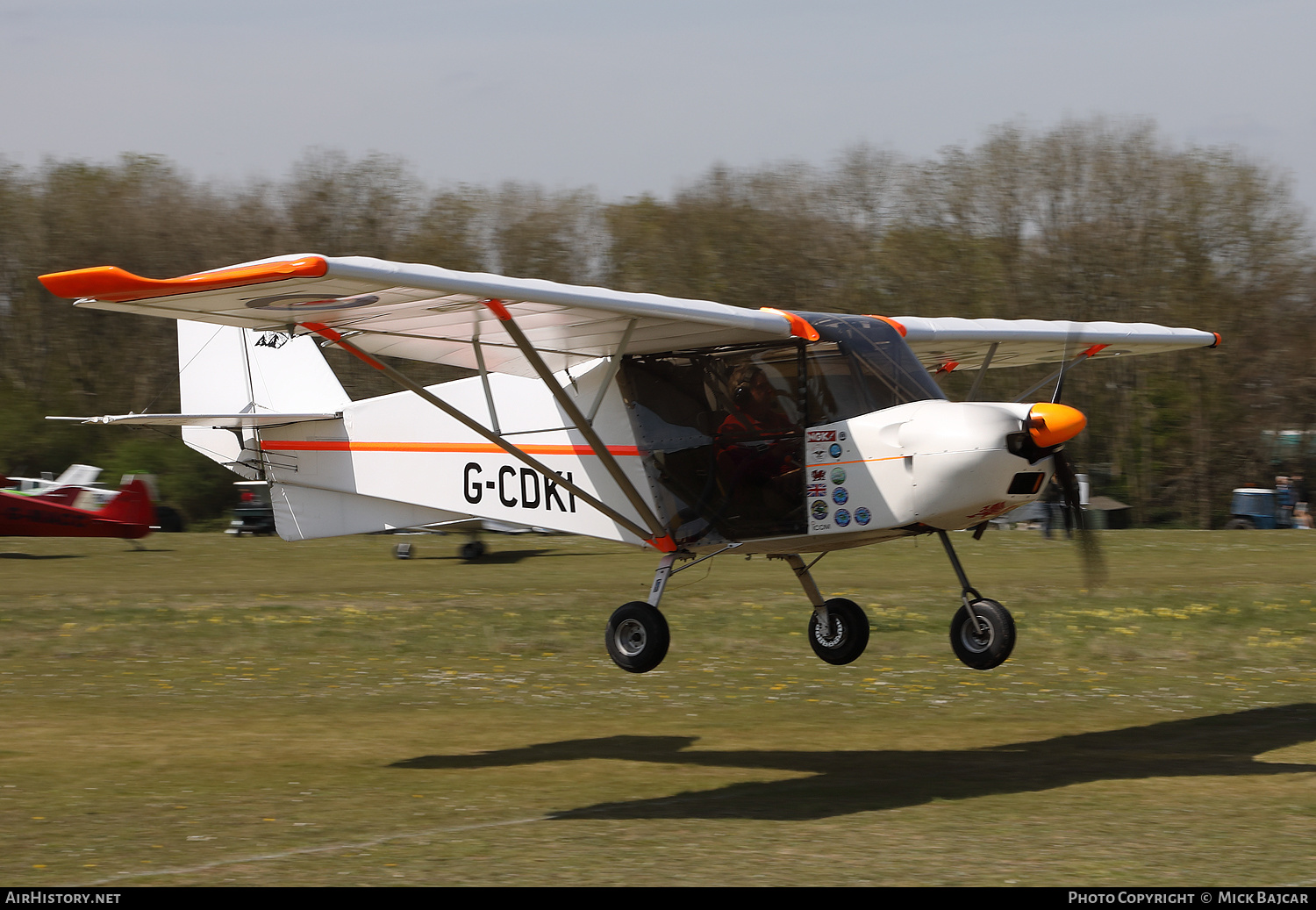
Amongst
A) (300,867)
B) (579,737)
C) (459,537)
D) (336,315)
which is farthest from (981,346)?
(459,537)

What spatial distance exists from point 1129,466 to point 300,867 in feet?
136

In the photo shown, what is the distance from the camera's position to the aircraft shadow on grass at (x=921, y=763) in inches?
422

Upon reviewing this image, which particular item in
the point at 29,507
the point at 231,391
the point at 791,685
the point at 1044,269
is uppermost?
the point at 1044,269

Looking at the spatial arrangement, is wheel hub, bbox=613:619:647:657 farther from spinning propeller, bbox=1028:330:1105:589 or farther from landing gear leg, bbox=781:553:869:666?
spinning propeller, bbox=1028:330:1105:589

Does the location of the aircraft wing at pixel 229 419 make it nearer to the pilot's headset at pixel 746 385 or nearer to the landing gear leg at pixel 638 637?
the landing gear leg at pixel 638 637

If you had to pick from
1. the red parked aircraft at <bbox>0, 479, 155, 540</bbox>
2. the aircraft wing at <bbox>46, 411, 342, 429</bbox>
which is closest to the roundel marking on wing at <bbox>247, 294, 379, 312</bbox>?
the aircraft wing at <bbox>46, 411, 342, 429</bbox>

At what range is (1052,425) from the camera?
10219 millimetres

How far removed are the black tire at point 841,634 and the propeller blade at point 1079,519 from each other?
2.29 m

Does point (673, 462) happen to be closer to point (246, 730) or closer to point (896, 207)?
point (246, 730)

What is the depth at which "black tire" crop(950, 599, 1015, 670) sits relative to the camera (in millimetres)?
11250

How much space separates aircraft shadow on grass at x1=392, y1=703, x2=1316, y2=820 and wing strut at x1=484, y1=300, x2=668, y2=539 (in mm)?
2430

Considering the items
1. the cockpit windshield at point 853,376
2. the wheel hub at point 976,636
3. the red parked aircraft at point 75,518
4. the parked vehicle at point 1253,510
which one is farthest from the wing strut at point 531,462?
the parked vehicle at point 1253,510

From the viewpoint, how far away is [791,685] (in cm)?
1747
